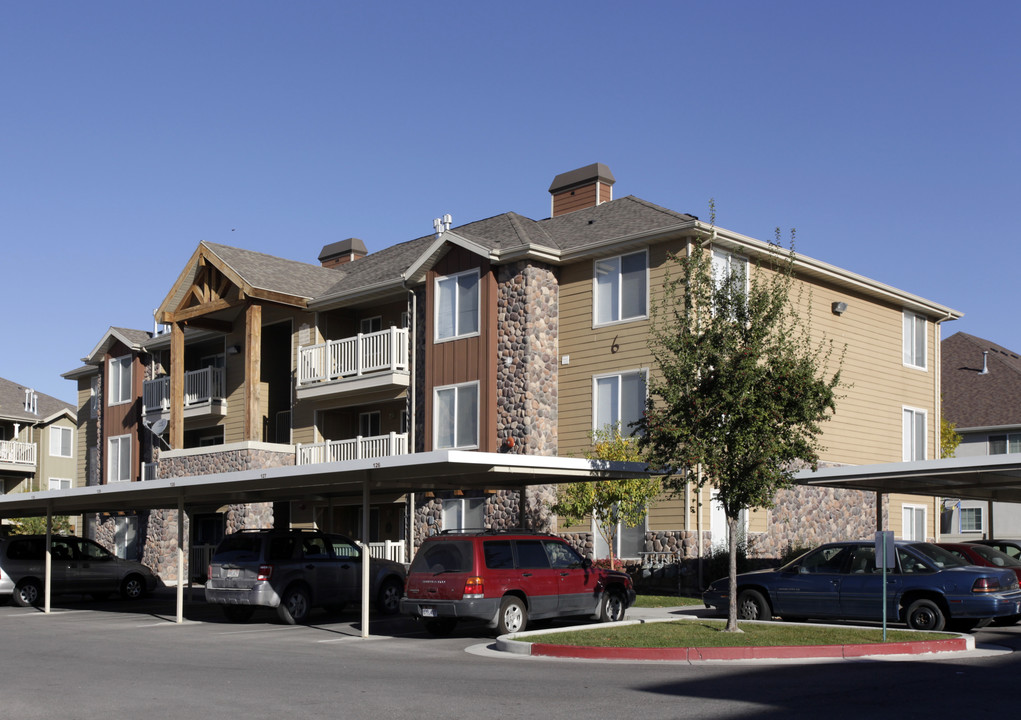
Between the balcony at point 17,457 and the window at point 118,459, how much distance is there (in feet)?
50.4

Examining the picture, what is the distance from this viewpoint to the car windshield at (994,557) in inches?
816

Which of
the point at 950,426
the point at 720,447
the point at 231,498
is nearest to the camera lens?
the point at 720,447

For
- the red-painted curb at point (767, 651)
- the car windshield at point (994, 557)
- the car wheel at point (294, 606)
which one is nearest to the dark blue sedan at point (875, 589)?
the red-painted curb at point (767, 651)

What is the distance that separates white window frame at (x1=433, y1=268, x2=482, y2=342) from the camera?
29.4 meters

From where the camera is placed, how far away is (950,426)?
42.0 metres

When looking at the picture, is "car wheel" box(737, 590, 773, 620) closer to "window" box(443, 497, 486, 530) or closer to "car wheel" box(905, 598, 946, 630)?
"car wheel" box(905, 598, 946, 630)

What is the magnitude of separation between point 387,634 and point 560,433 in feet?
33.3

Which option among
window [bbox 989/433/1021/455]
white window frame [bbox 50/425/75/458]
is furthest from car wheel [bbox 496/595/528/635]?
white window frame [bbox 50/425/75/458]

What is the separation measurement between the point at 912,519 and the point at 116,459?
89.6 feet

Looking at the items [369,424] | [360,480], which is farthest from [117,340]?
[360,480]

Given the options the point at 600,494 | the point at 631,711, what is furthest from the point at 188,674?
the point at 600,494

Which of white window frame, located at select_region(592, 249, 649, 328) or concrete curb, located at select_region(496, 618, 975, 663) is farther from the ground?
white window frame, located at select_region(592, 249, 649, 328)

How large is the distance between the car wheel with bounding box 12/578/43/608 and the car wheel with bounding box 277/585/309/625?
947cm

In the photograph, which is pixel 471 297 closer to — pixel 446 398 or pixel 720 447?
pixel 446 398
